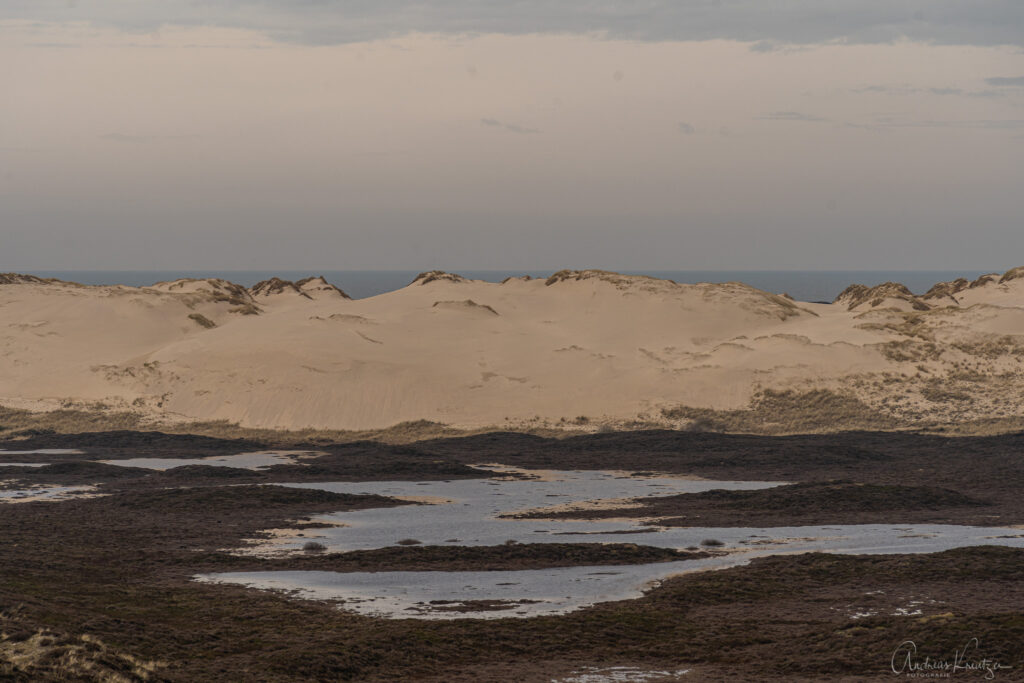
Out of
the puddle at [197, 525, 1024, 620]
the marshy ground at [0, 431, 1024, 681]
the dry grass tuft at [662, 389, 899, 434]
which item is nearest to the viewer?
the marshy ground at [0, 431, 1024, 681]

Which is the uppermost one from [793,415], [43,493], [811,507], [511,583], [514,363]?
→ [514,363]

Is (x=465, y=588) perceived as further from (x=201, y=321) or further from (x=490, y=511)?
(x=201, y=321)

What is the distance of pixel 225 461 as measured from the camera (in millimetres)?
54656

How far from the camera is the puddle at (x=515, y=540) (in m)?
26.7

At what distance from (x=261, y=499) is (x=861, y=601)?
77.4 feet

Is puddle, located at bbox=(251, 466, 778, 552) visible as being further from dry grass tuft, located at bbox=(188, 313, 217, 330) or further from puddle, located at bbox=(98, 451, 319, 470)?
dry grass tuft, located at bbox=(188, 313, 217, 330)

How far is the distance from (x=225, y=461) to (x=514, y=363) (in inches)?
1146

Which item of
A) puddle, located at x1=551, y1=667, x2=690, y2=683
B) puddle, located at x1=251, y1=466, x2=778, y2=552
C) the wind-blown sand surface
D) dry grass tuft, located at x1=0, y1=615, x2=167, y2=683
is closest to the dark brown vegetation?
puddle, located at x1=251, y1=466, x2=778, y2=552

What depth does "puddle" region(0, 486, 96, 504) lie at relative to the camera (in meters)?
42.5

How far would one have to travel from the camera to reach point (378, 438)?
6562cm

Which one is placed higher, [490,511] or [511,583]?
[511,583]

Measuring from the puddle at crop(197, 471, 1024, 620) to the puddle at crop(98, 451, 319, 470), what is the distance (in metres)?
7.47

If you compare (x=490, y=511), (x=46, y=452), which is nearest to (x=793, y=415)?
(x=490, y=511)

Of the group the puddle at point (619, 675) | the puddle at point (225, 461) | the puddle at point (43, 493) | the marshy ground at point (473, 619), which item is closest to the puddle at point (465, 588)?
the marshy ground at point (473, 619)
